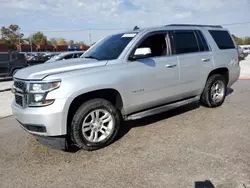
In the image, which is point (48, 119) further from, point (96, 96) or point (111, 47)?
point (111, 47)

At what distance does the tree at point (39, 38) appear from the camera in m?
78.3

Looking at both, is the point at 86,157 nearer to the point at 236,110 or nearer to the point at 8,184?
the point at 8,184

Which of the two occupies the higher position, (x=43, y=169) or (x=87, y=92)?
(x=87, y=92)

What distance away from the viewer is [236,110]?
17.6 ft

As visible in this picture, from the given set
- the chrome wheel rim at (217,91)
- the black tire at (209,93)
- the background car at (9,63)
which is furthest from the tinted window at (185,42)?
the background car at (9,63)

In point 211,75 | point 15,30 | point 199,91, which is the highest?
point 15,30

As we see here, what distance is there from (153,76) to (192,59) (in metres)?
1.15

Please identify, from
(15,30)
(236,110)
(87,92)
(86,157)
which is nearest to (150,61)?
(87,92)

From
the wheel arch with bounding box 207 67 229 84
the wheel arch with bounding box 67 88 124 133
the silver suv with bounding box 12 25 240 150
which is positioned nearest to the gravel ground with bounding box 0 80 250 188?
the silver suv with bounding box 12 25 240 150

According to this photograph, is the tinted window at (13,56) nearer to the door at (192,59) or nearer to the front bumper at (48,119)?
the front bumper at (48,119)

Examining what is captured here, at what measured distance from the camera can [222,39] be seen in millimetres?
5488

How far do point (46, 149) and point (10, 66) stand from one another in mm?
12251

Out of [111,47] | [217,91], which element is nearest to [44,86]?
[111,47]

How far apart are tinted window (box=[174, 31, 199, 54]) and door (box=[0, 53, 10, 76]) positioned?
493 inches
